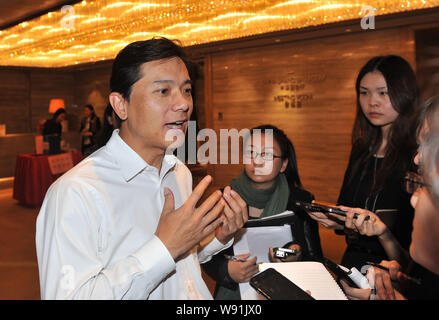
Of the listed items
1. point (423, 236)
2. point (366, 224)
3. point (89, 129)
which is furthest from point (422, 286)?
point (89, 129)

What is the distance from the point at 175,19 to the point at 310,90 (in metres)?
2.78

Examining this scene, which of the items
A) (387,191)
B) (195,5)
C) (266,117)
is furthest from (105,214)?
(266,117)

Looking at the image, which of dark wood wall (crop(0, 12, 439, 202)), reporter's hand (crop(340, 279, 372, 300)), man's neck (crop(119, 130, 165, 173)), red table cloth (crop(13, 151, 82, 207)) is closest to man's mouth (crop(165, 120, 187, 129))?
man's neck (crop(119, 130, 165, 173))

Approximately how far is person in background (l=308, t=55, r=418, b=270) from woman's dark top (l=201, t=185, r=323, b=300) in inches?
5.7

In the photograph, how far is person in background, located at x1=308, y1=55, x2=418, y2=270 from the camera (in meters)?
1.99

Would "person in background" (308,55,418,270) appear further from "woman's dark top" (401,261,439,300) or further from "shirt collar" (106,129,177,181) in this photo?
"shirt collar" (106,129,177,181)

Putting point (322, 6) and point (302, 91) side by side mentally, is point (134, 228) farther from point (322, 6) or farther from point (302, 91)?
point (302, 91)

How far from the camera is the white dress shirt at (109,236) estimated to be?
0.97 metres

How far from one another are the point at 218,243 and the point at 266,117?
6636mm

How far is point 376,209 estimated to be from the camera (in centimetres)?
210

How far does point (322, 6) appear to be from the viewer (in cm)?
522

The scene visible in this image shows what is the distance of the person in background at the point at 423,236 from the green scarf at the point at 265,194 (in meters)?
0.61
